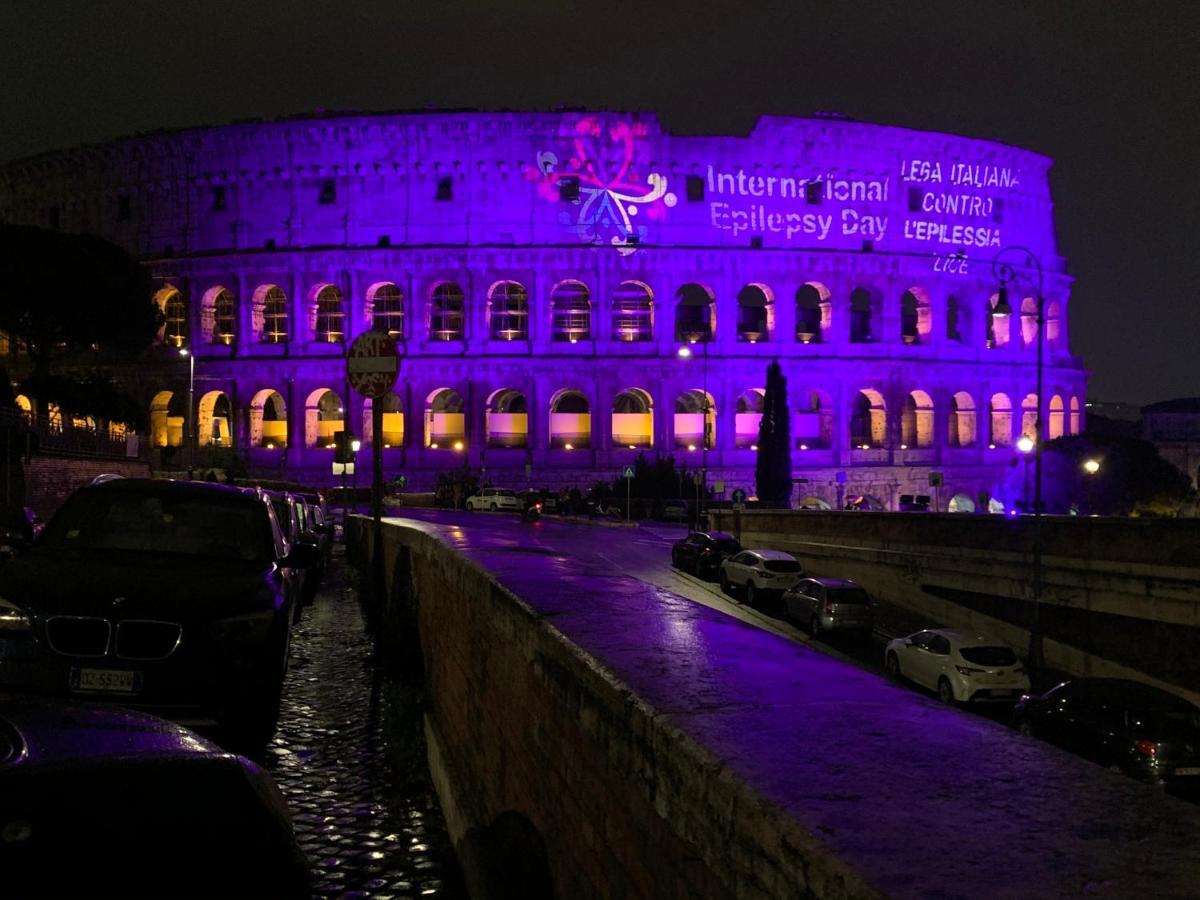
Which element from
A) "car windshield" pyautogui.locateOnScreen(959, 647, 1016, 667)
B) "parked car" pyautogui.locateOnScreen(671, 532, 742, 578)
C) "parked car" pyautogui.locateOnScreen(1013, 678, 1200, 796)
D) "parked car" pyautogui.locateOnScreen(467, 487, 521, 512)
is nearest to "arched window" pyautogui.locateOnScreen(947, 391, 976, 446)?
"parked car" pyautogui.locateOnScreen(467, 487, 521, 512)

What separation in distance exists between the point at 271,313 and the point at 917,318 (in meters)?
42.2

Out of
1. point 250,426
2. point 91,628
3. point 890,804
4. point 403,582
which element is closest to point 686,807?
point 890,804

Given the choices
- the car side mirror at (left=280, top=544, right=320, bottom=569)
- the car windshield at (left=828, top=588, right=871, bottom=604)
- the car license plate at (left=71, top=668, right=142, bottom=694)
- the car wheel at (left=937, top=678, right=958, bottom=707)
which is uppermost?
the car side mirror at (left=280, top=544, right=320, bottom=569)

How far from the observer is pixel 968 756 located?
3.29 metres

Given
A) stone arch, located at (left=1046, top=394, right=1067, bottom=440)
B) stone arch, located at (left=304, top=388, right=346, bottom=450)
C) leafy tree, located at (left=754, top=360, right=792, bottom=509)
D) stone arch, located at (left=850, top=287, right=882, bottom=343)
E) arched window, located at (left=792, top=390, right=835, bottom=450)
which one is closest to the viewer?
leafy tree, located at (left=754, top=360, right=792, bottom=509)

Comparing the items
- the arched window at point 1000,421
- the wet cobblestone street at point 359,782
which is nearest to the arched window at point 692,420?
the arched window at point 1000,421

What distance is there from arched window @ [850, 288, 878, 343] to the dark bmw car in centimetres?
6671

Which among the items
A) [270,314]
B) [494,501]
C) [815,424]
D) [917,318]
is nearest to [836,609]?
[494,501]

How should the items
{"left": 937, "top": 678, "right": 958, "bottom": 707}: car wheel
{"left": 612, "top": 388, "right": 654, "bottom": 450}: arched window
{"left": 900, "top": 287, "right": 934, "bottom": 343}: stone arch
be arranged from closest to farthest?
1. {"left": 937, "top": 678, "right": 958, "bottom": 707}: car wheel
2. {"left": 612, "top": 388, "right": 654, "bottom": 450}: arched window
3. {"left": 900, "top": 287, "right": 934, "bottom": 343}: stone arch

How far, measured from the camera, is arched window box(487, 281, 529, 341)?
6900 centimetres

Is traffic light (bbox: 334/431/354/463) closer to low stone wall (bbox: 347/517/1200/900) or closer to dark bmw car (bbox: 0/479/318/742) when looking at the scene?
dark bmw car (bbox: 0/479/318/742)

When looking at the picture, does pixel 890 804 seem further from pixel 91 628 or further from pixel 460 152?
pixel 460 152

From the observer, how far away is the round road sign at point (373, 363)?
13.2 meters

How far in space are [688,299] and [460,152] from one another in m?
16.5
